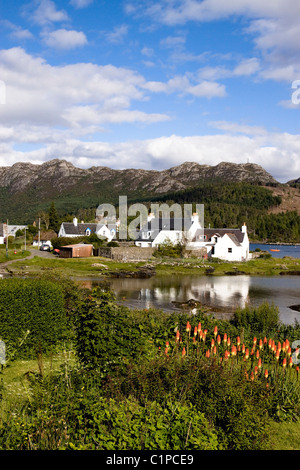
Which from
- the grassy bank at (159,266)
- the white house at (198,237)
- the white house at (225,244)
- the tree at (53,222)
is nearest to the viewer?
the grassy bank at (159,266)

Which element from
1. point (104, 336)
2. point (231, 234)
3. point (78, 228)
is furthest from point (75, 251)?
point (104, 336)

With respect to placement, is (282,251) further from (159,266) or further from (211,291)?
(211,291)

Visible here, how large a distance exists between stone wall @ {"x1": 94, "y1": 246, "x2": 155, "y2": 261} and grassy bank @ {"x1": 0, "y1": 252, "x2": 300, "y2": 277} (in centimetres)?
249

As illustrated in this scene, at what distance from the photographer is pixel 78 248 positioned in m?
65.7

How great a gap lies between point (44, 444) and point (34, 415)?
1431 mm

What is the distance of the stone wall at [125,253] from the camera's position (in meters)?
66.5

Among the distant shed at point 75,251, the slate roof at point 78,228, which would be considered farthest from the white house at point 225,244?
the slate roof at point 78,228

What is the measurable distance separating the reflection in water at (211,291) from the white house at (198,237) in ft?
Answer: 59.8

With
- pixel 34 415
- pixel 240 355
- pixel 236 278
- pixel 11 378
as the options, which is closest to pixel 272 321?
pixel 240 355

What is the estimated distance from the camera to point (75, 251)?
6519cm

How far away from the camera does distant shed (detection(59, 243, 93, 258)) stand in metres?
65.0

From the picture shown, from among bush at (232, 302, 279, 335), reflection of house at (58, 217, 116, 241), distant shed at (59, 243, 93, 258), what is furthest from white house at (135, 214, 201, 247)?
bush at (232, 302, 279, 335)

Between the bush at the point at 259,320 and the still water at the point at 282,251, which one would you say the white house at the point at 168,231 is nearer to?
the still water at the point at 282,251
